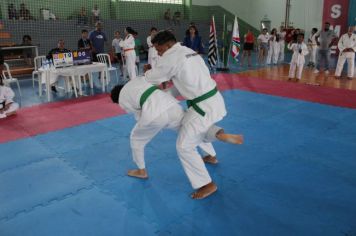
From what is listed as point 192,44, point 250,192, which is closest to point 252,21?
point 192,44

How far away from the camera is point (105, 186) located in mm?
3277

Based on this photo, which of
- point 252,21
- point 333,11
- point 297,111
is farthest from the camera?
point 252,21

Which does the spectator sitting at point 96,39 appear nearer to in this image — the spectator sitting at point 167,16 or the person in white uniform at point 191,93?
the person in white uniform at point 191,93

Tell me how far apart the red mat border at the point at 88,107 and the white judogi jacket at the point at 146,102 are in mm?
2580

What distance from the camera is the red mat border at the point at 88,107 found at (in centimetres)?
519

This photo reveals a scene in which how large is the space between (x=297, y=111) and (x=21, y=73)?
30.1 ft

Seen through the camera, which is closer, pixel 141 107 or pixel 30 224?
pixel 30 224

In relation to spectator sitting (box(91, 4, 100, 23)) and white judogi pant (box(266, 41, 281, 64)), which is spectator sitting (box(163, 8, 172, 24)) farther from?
white judogi pant (box(266, 41, 281, 64))

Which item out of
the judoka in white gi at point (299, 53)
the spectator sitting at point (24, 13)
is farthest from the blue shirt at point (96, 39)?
the judoka in white gi at point (299, 53)

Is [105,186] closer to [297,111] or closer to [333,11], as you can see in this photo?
[297,111]

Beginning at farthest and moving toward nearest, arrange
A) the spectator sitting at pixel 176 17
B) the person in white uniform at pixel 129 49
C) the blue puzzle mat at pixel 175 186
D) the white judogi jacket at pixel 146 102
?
the spectator sitting at pixel 176 17 → the person in white uniform at pixel 129 49 → the white judogi jacket at pixel 146 102 → the blue puzzle mat at pixel 175 186

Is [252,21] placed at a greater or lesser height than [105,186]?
greater

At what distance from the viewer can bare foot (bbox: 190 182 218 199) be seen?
9.86ft

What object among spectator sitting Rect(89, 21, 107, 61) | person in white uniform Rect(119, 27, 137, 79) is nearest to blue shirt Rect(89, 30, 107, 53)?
spectator sitting Rect(89, 21, 107, 61)
